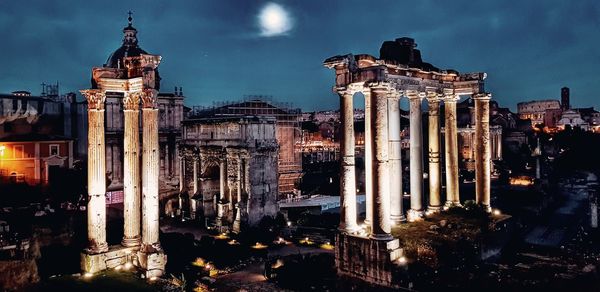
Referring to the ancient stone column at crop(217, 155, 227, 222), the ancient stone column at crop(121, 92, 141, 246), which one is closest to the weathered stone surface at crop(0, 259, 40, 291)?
the ancient stone column at crop(121, 92, 141, 246)

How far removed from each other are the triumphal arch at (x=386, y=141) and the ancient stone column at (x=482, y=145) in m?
0.04

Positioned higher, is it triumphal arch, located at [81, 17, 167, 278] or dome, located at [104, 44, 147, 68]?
dome, located at [104, 44, 147, 68]

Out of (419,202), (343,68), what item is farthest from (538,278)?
(343,68)

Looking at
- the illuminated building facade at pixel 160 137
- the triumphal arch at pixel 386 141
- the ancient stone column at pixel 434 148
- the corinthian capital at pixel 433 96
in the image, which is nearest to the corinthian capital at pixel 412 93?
the triumphal arch at pixel 386 141

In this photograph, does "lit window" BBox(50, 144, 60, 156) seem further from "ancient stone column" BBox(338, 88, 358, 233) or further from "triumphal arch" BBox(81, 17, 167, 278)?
"ancient stone column" BBox(338, 88, 358, 233)

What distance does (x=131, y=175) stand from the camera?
55.7 feet

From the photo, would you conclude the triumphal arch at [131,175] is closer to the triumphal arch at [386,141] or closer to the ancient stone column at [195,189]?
the triumphal arch at [386,141]

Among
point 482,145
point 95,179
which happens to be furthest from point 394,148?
point 95,179

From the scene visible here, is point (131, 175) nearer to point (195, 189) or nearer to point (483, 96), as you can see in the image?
point (483, 96)

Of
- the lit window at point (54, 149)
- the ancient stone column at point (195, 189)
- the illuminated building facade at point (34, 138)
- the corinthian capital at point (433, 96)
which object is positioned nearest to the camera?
the corinthian capital at point (433, 96)

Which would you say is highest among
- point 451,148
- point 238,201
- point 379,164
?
point 451,148

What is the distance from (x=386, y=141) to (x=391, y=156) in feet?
8.31

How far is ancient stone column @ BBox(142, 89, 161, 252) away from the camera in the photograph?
16609mm

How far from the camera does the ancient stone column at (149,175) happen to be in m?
16.6
